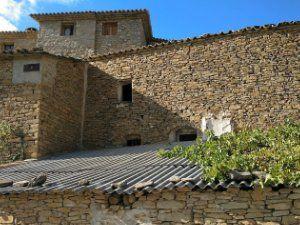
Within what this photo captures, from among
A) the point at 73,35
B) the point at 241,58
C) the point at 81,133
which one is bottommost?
the point at 81,133

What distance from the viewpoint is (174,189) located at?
6.64 meters

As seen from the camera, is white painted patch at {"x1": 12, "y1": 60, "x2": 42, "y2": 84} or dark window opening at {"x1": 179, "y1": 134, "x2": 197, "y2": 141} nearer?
white painted patch at {"x1": 12, "y1": 60, "x2": 42, "y2": 84}

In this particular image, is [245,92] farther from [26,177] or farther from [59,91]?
[26,177]

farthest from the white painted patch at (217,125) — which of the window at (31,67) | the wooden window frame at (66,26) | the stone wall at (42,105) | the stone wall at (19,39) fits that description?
the stone wall at (19,39)

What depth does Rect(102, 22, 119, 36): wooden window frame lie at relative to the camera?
65.3ft

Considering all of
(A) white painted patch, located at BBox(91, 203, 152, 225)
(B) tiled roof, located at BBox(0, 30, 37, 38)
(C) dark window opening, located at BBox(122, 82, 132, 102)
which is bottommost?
(A) white painted patch, located at BBox(91, 203, 152, 225)

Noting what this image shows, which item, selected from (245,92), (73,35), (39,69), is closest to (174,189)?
(245,92)

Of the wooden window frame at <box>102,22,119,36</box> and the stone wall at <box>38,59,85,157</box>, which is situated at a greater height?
the wooden window frame at <box>102,22,119,36</box>

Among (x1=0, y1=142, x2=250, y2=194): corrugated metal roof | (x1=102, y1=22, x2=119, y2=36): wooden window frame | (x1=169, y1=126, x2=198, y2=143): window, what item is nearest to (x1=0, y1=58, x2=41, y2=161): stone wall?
(x1=0, y1=142, x2=250, y2=194): corrugated metal roof

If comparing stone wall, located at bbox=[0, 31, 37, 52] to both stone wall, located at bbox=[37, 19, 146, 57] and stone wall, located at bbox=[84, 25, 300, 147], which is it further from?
stone wall, located at bbox=[84, 25, 300, 147]

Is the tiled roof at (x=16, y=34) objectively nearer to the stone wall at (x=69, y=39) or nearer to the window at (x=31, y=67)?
the stone wall at (x=69, y=39)

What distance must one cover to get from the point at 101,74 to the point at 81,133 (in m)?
2.28

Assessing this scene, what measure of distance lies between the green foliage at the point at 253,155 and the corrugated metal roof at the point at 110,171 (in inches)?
10.0

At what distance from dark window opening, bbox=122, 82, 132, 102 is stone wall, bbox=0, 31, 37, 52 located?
868cm
